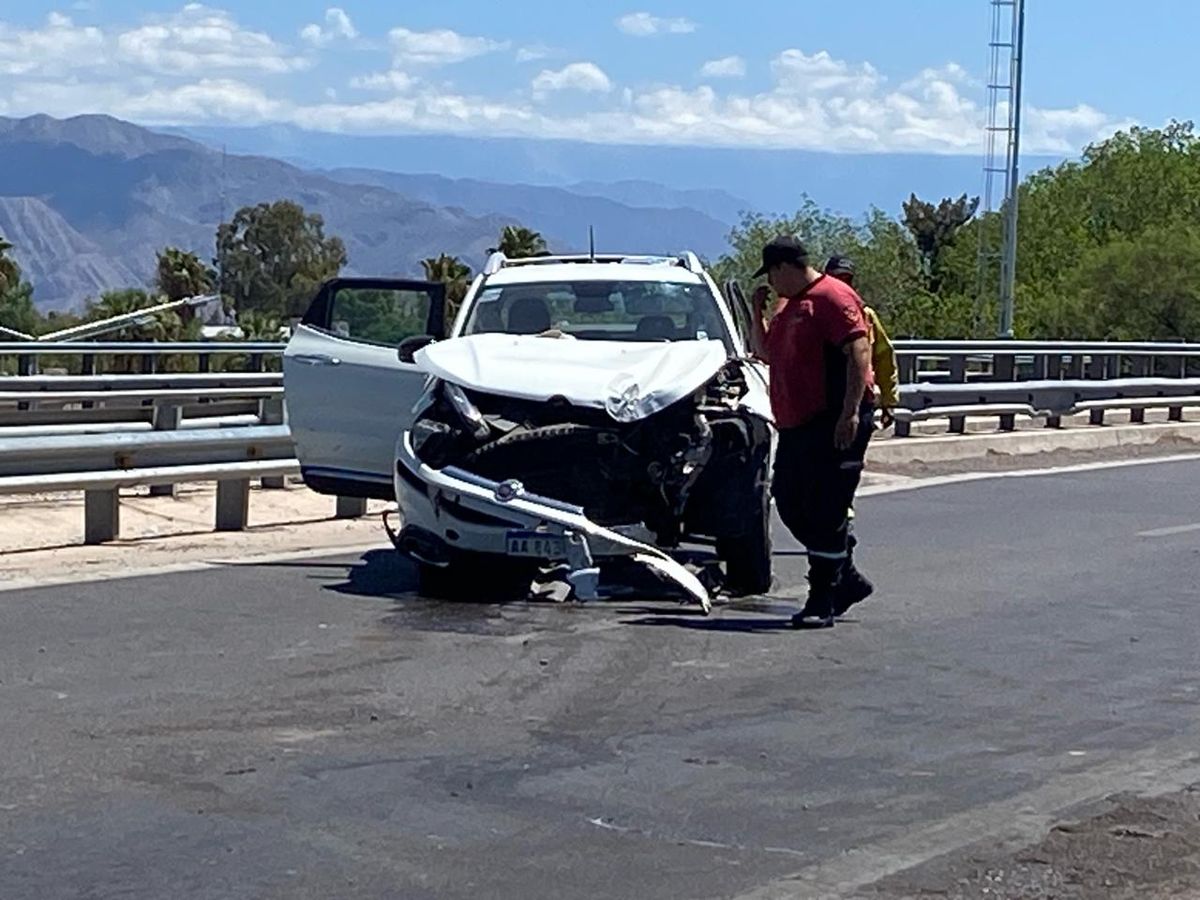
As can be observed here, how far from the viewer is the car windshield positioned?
11.6 meters

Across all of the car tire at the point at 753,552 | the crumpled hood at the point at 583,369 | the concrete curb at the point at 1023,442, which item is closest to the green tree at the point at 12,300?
the concrete curb at the point at 1023,442

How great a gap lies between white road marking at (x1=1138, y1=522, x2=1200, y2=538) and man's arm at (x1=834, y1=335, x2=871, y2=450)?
5.32 m

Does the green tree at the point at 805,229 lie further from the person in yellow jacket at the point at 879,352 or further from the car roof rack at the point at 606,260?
the car roof rack at the point at 606,260

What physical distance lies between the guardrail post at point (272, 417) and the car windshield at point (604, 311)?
3911 millimetres

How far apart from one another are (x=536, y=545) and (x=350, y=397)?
2123 mm

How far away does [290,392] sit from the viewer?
37.7 ft

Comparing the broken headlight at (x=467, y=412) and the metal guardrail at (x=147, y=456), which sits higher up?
the broken headlight at (x=467, y=412)

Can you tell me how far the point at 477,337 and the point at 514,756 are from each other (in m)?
4.18

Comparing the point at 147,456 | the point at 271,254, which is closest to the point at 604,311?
the point at 147,456

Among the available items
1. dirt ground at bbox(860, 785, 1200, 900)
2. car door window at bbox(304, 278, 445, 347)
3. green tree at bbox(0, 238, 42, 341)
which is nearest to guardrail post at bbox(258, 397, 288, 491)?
car door window at bbox(304, 278, 445, 347)

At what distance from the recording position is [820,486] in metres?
9.47

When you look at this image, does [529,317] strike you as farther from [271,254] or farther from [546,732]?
[271,254]

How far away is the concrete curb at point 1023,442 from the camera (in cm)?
1956

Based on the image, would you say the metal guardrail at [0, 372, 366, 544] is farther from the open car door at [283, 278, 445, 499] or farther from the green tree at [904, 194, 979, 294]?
the green tree at [904, 194, 979, 294]
